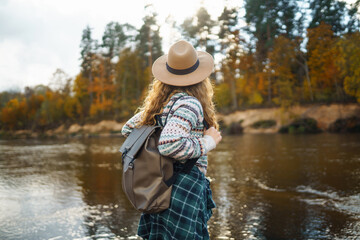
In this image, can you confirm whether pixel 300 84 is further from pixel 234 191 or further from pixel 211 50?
pixel 234 191

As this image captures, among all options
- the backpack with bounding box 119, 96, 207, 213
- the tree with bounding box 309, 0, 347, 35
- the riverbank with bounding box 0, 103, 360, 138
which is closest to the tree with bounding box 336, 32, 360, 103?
the tree with bounding box 309, 0, 347, 35

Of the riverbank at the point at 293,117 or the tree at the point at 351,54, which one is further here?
Answer: the riverbank at the point at 293,117

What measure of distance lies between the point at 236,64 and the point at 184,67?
5.39 meters

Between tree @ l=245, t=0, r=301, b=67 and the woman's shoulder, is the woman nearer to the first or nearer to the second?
the woman's shoulder

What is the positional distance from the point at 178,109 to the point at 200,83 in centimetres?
32

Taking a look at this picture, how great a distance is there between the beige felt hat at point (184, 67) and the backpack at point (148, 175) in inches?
13.6

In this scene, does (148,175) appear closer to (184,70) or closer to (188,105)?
(188,105)

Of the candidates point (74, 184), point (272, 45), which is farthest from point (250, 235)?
point (74, 184)

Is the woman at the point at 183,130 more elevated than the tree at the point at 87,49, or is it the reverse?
the tree at the point at 87,49

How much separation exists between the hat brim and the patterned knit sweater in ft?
0.28

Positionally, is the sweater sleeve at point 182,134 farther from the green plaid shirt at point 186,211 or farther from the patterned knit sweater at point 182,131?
the green plaid shirt at point 186,211

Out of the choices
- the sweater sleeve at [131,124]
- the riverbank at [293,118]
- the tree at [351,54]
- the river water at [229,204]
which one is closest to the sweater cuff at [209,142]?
the sweater sleeve at [131,124]

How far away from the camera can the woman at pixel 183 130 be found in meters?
1.66

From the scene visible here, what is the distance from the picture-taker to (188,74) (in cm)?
190
